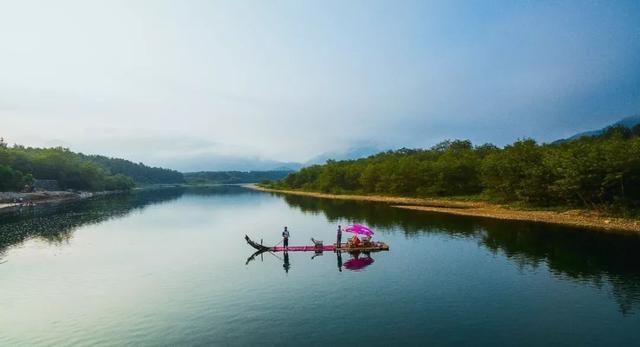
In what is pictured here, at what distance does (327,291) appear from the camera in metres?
30.4

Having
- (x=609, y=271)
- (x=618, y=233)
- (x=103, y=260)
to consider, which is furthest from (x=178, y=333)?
(x=618, y=233)

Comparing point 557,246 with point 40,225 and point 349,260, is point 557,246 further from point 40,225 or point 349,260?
point 40,225

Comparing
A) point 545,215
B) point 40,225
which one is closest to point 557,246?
point 545,215

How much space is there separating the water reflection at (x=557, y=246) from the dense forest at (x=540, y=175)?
894cm

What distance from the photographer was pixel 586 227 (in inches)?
2157

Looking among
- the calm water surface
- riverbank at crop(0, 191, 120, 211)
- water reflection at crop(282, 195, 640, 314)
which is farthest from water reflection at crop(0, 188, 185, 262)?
water reflection at crop(282, 195, 640, 314)

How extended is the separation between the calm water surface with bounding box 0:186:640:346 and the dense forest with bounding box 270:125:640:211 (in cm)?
1095

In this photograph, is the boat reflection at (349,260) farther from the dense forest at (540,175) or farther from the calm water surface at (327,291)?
the dense forest at (540,175)

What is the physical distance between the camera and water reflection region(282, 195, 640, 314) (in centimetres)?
3231

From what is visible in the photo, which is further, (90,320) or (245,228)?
(245,228)

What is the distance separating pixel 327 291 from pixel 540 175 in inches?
2013

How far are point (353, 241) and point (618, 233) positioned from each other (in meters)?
30.7

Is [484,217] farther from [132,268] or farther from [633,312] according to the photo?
[132,268]

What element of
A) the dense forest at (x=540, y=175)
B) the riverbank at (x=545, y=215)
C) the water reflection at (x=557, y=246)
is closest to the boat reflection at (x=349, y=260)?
the water reflection at (x=557, y=246)
